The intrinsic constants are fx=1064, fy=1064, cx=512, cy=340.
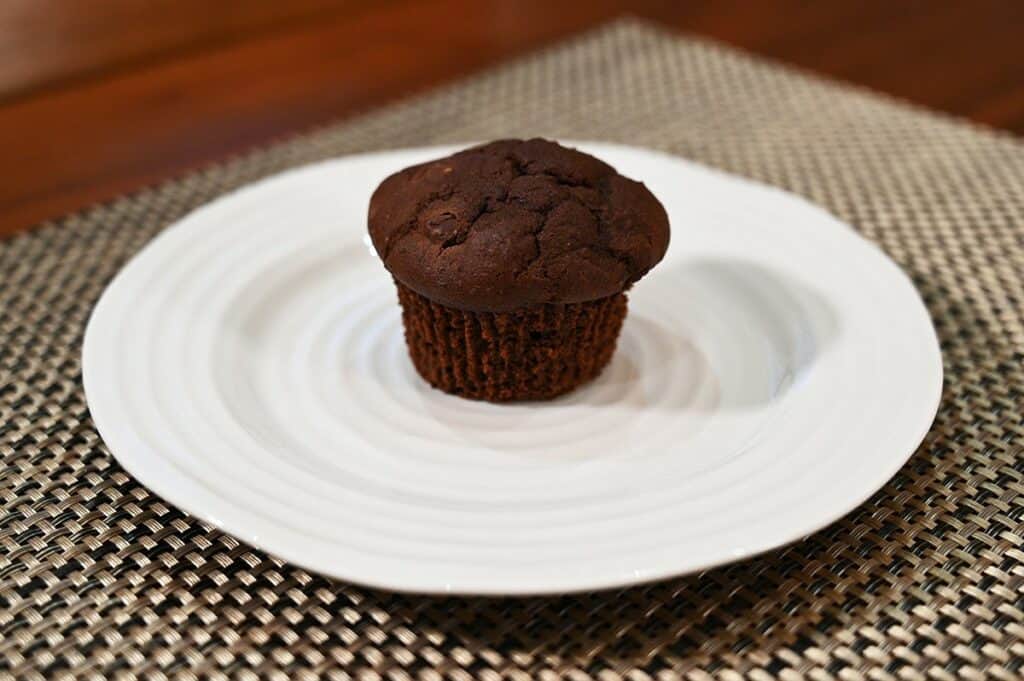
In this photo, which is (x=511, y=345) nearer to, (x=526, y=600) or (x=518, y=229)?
(x=518, y=229)

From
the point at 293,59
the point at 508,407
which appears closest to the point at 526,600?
the point at 508,407

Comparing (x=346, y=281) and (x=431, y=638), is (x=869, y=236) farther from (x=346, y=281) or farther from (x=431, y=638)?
(x=431, y=638)

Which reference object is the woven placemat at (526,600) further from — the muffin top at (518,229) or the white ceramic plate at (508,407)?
the muffin top at (518,229)

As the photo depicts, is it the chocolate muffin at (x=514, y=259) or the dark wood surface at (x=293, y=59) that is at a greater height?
the chocolate muffin at (x=514, y=259)

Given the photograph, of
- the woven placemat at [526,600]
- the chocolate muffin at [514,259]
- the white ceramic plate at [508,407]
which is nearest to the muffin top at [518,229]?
the chocolate muffin at [514,259]

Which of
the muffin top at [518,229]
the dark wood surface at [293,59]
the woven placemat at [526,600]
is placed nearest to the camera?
the woven placemat at [526,600]

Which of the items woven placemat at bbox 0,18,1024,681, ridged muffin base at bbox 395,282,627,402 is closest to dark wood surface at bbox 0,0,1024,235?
woven placemat at bbox 0,18,1024,681

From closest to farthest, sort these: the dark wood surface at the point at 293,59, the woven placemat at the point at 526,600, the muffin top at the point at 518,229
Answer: the woven placemat at the point at 526,600
the muffin top at the point at 518,229
the dark wood surface at the point at 293,59
